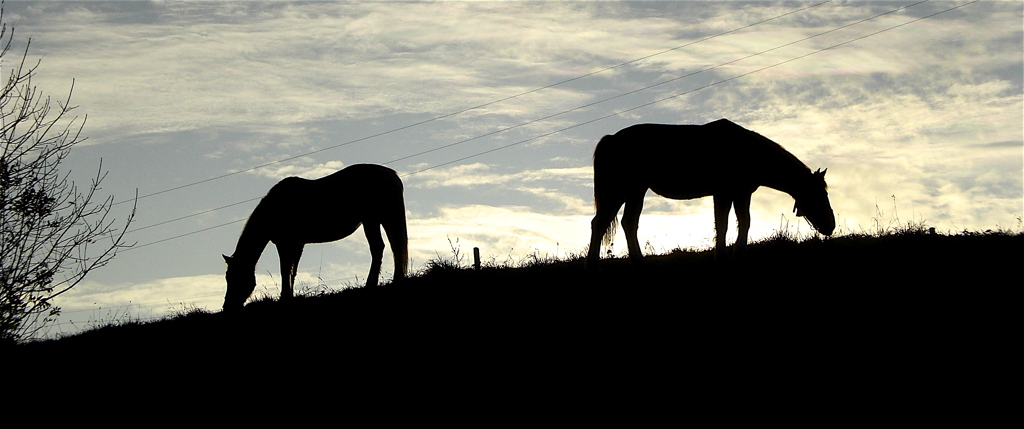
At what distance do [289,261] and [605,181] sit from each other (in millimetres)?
7062

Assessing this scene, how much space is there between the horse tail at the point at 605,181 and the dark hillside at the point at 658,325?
689 millimetres

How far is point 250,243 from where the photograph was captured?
55.2 ft

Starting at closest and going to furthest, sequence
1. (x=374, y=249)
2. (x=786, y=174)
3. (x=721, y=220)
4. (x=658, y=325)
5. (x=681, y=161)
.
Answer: (x=658, y=325) → (x=721, y=220) → (x=681, y=161) → (x=786, y=174) → (x=374, y=249)

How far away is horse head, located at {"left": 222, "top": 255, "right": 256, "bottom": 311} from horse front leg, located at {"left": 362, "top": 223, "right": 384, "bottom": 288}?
2653 millimetres

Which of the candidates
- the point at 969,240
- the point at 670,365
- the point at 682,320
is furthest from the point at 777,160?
the point at 670,365

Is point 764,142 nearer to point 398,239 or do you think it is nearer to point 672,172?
point 672,172

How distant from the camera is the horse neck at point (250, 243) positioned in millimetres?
16750

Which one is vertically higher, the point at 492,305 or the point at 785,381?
the point at 492,305

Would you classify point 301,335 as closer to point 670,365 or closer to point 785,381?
point 670,365

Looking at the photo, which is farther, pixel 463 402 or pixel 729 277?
pixel 729 277

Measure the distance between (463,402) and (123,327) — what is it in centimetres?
1019

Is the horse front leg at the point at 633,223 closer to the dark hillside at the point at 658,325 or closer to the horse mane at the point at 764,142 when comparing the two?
the dark hillside at the point at 658,325

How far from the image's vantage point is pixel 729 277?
11.3 m

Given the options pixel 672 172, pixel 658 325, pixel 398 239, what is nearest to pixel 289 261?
pixel 398 239
